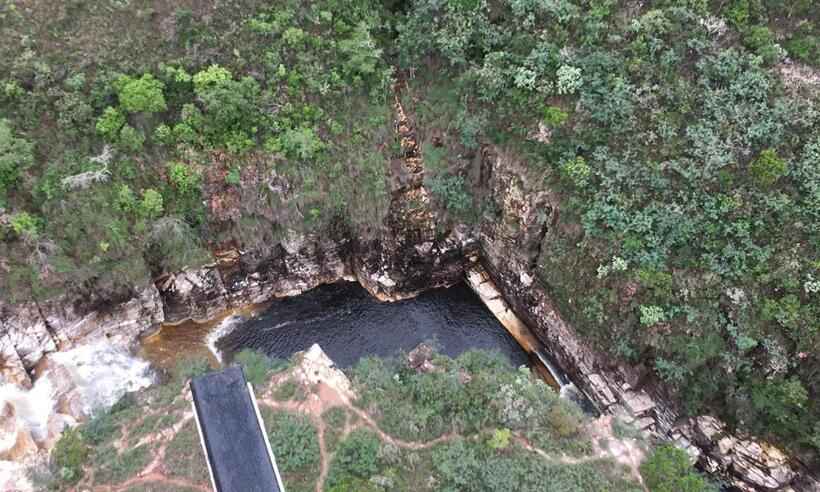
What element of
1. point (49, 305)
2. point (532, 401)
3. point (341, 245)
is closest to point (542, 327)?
point (532, 401)

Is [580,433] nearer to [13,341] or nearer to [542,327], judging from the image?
[542,327]

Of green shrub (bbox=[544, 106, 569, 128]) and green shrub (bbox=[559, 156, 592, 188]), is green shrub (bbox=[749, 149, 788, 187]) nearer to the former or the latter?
green shrub (bbox=[559, 156, 592, 188])

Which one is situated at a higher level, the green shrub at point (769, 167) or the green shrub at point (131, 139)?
the green shrub at point (131, 139)

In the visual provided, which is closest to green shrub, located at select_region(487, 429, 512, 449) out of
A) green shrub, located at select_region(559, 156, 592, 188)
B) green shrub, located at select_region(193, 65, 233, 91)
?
green shrub, located at select_region(559, 156, 592, 188)

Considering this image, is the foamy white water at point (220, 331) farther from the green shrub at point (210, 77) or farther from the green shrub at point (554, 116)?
the green shrub at point (554, 116)

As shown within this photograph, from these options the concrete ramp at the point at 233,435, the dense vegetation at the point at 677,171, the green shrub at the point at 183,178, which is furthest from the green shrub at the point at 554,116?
the concrete ramp at the point at 233,435
